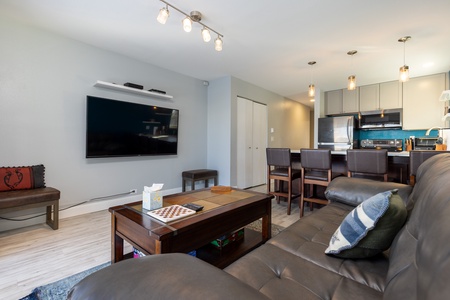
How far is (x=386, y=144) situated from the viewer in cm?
476

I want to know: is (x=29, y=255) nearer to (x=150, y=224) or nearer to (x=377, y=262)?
(x=150, y=224)

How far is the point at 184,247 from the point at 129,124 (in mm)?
2645

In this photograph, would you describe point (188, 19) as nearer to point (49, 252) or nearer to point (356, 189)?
point (356, 189)

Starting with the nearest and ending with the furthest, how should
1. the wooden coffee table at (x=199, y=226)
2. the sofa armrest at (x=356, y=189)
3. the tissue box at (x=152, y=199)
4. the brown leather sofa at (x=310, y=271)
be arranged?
the brown leather sofa at (x=310, y=271)
the wooden coffee table at (x=199, y=226)
the tissue box at (x=152, y=199)
the sofa armrest at (x=356, y=189)

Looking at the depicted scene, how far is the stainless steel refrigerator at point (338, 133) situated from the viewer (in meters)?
4.78

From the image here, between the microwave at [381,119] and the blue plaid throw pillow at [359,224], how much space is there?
463 centimetres

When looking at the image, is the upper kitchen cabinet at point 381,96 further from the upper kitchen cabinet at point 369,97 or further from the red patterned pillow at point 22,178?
the red patterned pillow at point 22,178

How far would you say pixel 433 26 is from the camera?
2.53 metres

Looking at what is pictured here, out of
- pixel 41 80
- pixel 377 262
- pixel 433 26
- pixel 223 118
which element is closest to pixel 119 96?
pixel 41 80

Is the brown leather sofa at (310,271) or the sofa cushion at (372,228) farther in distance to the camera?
the sofa cushion at (372,228)

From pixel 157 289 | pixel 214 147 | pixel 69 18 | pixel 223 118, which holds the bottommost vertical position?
pixel 157 289

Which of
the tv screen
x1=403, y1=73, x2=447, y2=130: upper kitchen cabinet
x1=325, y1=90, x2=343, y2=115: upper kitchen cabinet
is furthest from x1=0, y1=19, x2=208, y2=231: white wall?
→ x1=403, y1=73, x2=447, y2=130: upper kitchen cabinet

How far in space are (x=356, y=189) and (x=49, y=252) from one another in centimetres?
284

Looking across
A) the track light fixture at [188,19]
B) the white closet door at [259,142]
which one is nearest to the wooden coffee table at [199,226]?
the track light fixture at [188,19]
